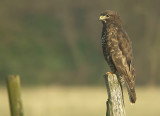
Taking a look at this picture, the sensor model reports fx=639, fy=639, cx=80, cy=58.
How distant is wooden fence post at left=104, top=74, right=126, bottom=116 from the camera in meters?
6.21

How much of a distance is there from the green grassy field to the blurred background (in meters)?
0.28

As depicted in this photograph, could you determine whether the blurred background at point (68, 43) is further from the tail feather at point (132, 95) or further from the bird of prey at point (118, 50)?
the tail feather at point (132, 95)

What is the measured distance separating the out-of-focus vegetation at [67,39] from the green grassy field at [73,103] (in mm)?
5221

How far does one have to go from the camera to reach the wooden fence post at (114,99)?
20.4 feet

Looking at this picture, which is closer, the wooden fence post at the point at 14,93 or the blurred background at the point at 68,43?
the wooden fence post at the point at 14,93

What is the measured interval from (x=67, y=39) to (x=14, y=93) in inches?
988

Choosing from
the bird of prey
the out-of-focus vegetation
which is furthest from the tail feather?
the out-of-focus vegetation

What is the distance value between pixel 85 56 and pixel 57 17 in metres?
2.56

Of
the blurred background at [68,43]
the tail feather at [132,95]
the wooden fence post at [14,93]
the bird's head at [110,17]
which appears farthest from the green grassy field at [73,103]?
the wooden fence post at [14,93]

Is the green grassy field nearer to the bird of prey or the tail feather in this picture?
the bird of prey

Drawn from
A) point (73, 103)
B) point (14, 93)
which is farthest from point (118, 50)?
point (73, 103)

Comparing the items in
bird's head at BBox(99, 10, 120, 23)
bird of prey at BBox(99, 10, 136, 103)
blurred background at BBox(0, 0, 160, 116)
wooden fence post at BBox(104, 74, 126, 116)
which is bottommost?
wooden fence post at BBox(104, 74, 126, 116)

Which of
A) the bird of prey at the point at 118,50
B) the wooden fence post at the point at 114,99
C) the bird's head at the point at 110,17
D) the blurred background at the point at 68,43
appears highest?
the blurred background at the point at 68,43

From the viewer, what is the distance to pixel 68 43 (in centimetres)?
3062
